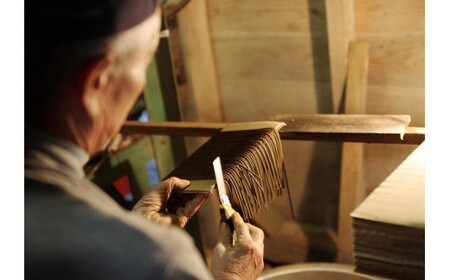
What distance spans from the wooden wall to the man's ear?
4.00ft

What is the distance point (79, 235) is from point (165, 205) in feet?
1.62

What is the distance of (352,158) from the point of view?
6.98 feet

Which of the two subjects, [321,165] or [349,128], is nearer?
[349,128]

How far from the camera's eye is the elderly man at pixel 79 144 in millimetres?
805

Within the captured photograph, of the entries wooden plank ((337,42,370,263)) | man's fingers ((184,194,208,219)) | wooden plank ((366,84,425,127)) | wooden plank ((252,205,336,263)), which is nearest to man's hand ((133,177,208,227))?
man's fingers ((184,194,208,219))

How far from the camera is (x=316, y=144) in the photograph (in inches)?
91.8

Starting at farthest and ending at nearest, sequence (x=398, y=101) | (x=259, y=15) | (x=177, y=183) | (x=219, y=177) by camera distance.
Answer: (x=259, y=15) → (x=398, y=101) → (x=177, y=183) → (x=219, y=177)

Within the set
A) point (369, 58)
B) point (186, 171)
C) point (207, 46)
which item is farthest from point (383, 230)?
point (207, 46)

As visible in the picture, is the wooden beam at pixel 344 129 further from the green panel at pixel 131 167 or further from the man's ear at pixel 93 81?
the man's ear at pixel 93 81

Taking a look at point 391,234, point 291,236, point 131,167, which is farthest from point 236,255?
point 291,236

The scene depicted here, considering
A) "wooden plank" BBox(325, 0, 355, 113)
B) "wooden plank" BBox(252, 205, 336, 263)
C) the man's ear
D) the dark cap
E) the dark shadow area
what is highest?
the dark cap

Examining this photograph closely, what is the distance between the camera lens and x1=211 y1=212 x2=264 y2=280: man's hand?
1.14 metres

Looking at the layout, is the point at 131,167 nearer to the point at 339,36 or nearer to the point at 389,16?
the point at 339,36

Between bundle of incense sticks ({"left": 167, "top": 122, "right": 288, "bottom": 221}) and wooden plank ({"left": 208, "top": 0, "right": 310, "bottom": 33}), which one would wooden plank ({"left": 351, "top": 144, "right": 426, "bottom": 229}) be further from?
wooden plank ({"left": 208, "top": 0, "right": 310, "bottom": 33})
